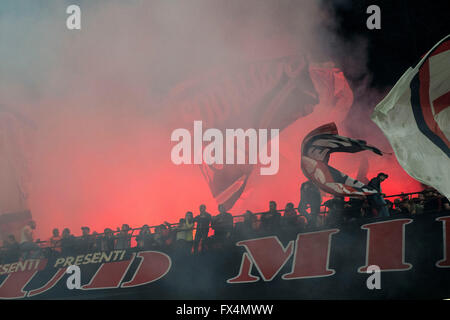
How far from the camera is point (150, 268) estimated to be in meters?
6.65

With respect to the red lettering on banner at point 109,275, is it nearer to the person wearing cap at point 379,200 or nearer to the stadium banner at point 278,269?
the stadium banner at point 278,269

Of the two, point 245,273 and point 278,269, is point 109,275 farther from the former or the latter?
point 278,269

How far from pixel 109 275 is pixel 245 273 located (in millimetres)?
2095

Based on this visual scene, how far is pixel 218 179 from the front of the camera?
9617 mm

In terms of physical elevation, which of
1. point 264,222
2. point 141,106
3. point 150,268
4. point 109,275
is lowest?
point 109,275

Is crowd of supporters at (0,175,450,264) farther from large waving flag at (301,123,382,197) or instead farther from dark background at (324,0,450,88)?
dark background at (324,0,450,88)

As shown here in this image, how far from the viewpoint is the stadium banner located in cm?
559

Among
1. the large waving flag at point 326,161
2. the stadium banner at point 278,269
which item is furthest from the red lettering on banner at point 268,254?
the large waving flag at point 326,161

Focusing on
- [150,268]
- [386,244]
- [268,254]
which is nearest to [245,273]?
[268,254]

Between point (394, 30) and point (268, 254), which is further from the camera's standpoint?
point (394, 30)
